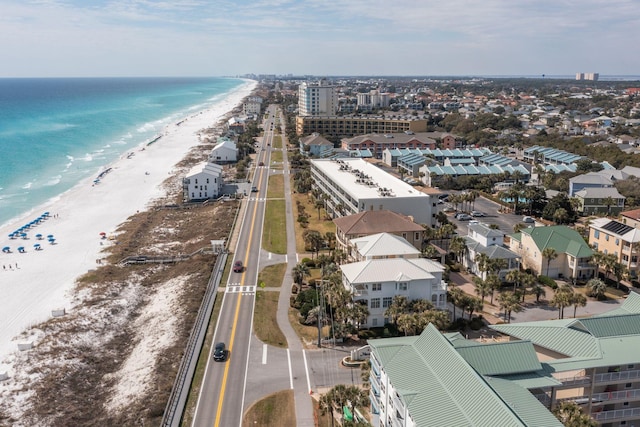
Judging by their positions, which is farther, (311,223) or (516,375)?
(311,223)

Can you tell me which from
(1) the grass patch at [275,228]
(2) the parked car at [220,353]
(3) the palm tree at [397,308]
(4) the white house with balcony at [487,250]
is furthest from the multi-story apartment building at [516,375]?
(1) the grass patch at [275,228]

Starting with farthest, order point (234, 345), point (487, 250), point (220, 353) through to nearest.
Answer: point (487, 250) < point (234, 345) < point (220, 353)

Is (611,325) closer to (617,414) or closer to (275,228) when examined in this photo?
(617,414)

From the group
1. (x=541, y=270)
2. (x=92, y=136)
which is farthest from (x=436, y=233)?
(x=92, y=136)

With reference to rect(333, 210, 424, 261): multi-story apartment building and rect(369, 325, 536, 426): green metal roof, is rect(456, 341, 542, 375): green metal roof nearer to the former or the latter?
rect(369, 325, 536, 426): green metal roof

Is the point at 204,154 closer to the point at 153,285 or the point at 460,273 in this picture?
the point at 153,285

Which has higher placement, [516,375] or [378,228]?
[516,375]

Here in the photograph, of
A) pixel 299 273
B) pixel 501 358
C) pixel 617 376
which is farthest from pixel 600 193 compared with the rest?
pixel 501 358

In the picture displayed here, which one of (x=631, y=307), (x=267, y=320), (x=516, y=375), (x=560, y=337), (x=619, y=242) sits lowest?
(x=267, y=320)
